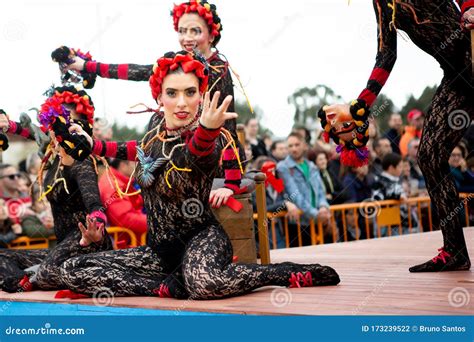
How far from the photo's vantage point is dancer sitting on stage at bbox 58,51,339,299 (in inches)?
183

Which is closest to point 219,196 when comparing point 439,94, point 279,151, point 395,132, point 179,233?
point 179,233

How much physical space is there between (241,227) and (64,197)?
1203 millimetres

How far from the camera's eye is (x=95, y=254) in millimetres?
5160

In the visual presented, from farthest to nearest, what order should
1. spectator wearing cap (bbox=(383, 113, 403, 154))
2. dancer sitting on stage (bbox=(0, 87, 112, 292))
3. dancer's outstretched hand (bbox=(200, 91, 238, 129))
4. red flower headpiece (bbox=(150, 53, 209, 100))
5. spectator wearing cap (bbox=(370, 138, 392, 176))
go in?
spectator wearing cap (bbox=(383, 113, 403, 154)) → spectator wearing cap (bbox=(370, 138, 392, 176)) → dancer sitting on stage (bbox=(0, 87, 112, 292)) → red flower headpiece (bbox=(150, 53, 209, 100)) → dancer's outstretched hand (bbox=(200, 91, 238, 129))

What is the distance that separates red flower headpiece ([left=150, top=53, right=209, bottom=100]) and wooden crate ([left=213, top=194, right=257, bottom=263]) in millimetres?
1124

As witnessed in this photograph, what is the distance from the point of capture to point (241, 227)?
584 centimetres

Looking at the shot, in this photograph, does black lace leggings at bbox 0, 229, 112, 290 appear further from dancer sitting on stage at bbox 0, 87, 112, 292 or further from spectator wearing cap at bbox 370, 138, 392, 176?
spectator wearing cap at bbox 370, 138, 392, 176

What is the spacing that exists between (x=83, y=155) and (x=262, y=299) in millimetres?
1416

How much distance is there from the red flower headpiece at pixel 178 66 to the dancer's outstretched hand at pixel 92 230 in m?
0.89

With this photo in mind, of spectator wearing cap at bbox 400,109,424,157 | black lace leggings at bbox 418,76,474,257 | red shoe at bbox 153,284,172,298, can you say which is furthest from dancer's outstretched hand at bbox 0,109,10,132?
spectator wearing cap at bbox 400,109,424,157

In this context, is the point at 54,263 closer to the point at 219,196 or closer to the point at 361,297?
the point at 219,196

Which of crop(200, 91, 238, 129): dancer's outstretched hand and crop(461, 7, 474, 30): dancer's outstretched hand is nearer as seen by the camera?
crop(461, 7, 474, 30): dancer's outstretched hand

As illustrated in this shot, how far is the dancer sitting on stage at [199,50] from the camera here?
19.6 feet

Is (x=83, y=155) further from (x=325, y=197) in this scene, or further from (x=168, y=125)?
(x=325, y=197)
